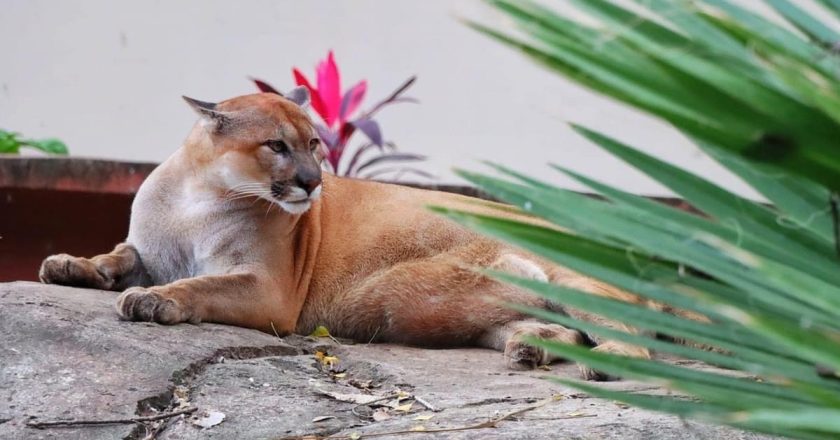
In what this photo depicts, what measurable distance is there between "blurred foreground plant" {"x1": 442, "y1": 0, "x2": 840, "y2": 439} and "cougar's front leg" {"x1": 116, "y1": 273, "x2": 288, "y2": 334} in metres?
2.17

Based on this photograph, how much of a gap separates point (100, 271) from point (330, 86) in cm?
175

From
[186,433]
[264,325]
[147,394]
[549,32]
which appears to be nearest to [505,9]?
[549,32]

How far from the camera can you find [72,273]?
363 centimetres

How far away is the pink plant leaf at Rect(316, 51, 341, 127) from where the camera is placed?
199 inches

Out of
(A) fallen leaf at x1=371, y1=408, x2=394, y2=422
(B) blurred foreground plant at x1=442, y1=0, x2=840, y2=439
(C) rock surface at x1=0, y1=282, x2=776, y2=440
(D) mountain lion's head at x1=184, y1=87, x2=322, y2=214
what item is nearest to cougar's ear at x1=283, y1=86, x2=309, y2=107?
(D) mountain lion's head at x1=184, y1=87, x2=322, y2=214

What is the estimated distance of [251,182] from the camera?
370 centimetres

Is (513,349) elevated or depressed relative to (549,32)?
depressed

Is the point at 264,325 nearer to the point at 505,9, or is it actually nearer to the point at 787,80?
the point at 505,9

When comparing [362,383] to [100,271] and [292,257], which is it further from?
[100,271]

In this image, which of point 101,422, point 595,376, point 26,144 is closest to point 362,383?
point 595,376

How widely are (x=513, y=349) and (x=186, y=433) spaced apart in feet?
3.93

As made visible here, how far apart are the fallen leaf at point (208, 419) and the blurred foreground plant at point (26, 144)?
2.87 metres

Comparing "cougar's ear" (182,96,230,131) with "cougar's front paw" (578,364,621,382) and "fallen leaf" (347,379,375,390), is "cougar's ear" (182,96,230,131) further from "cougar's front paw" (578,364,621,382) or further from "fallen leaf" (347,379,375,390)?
"cougar's front paw" (578,364,621,382)

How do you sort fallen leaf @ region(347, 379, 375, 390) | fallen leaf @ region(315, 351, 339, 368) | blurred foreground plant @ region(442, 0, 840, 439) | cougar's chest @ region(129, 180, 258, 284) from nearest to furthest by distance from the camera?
blurred foreground plant @ region(442, 0, 840, 439)
fallen leaf @ region(347, 379, 375, 390)
fallen leaf @ region(315, 351, 339, 368)
cougar's chest @ region(129, 180, 258, 284)
